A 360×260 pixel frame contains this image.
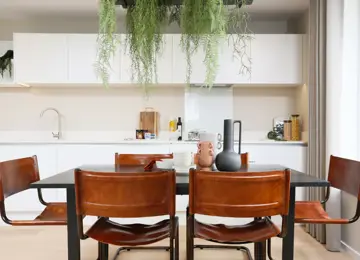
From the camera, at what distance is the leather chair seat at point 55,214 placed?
1.96 meters

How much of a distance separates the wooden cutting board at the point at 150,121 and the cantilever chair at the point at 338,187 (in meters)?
2.14

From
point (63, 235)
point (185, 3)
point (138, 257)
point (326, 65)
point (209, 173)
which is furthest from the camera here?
point (63, 235)

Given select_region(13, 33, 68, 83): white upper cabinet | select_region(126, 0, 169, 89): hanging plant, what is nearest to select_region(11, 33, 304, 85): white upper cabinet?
select_region(13, 33, 68, 83): white upper cabinet

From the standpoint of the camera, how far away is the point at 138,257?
2.64m

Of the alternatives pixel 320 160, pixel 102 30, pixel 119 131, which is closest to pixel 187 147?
pixel 119 131

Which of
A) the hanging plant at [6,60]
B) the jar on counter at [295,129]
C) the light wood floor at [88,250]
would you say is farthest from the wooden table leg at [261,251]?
the hanging plant at [6,60]

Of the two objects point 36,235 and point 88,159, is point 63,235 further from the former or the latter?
point 88,159

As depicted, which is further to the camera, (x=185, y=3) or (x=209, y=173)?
(x=185, y=3)

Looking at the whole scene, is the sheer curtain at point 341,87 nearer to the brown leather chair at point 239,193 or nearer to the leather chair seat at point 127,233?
the brown leather chair at point 239,193

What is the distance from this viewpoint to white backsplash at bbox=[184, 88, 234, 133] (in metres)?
4.05

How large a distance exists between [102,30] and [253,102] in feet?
8.91

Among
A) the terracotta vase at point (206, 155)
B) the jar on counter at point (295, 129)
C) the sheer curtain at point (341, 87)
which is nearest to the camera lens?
the terracotta vase at point (206, 155)

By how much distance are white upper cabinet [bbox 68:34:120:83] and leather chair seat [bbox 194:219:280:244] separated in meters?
2.40

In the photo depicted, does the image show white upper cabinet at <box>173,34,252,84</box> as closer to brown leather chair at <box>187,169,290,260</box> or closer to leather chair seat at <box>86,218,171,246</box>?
leather chair seat at <box>86,218,171,246</box>
